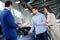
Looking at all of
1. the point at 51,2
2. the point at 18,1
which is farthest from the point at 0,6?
the point at 51,2

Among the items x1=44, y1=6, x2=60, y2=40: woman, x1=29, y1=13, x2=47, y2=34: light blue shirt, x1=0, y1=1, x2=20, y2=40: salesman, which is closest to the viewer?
x1=0, y1=1, x2=20, y2=40: salesman

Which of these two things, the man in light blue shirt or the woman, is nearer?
the woman

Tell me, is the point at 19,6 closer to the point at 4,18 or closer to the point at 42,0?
the point at 42,0

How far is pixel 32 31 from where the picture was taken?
14.1ft

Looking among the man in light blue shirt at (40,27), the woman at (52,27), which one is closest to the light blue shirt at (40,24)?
the man in light blue shirt at (40,27)

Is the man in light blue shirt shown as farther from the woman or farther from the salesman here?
the salesman

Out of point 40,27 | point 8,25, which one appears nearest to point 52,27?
point 40,27

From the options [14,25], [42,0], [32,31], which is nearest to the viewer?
[14,25]

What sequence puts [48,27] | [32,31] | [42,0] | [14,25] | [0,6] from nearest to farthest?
[14,25] → [48,27] → [32,31] → [0,6] → [42,0]

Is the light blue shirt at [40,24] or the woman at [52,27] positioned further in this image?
the light blue shirt at [40,24]

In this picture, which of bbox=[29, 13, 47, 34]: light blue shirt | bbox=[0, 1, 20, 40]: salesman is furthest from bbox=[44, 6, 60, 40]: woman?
bbox=[0, 1, 20, 40]: salesman

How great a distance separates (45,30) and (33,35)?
331 mm

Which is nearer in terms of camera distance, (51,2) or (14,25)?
(14,25)

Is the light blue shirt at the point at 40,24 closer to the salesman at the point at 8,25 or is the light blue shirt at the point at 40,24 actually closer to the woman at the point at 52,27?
the woman at the point at 52,27
